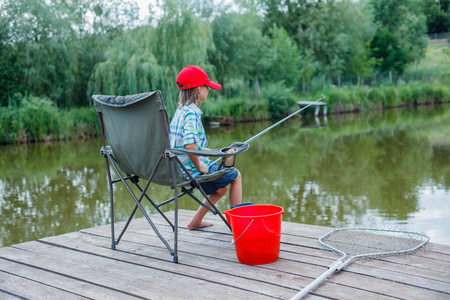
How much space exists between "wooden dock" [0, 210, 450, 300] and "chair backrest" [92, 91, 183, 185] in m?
0.46

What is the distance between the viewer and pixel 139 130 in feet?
8.52

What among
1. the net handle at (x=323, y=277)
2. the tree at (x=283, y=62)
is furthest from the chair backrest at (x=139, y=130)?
the tree at (x=283, y=62)

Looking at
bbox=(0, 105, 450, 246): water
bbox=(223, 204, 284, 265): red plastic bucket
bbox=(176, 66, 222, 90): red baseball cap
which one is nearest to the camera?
bbox=(223, 204, 284, 265): red plastic bucket

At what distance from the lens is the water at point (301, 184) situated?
16.6 ft

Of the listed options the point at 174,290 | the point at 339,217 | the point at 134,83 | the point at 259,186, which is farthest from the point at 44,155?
the point at 174,290

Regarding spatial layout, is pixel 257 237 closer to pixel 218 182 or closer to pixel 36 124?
pixel 218 182

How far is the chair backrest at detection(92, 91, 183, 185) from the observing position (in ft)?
8.06

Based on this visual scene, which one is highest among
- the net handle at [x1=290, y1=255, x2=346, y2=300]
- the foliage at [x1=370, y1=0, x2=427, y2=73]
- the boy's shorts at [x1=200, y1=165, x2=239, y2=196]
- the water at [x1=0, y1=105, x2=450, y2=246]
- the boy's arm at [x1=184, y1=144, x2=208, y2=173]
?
the foliage at [x1=370, y1=0, x2=427, y2=73]

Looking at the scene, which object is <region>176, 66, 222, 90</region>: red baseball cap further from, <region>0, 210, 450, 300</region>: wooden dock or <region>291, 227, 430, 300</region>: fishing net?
<region>291, 227, 430, 300</region>: fishing net

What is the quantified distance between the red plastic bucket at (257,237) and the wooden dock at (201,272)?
0.05 m

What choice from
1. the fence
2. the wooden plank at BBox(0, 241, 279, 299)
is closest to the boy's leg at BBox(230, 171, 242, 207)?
the wooden plank at BBox(0, 241, 279, 299)

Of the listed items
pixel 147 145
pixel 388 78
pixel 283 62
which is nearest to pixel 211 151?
pixel 147 145

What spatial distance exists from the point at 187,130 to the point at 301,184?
4274 millimetres

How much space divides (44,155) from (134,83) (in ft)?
11.5
